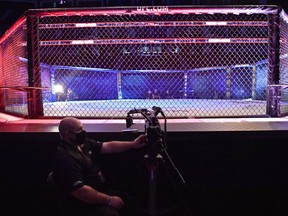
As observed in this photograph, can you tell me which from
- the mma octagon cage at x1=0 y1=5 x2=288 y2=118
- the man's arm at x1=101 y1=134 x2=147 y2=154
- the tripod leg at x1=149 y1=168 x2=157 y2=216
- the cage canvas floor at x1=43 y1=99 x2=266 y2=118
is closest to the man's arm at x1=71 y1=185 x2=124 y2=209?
the tripod leg at x1=149 y1=168 x2=157 y2=216

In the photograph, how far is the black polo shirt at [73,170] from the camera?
1905mm

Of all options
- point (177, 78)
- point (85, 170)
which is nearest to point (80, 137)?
point (85, 170)

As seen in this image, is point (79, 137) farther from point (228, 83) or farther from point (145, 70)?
point (228, 83)

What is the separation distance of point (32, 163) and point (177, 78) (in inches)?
240

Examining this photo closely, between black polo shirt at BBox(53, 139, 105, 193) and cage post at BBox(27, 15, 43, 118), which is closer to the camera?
black polo shirt at BBox(53, 139, 105, 193)

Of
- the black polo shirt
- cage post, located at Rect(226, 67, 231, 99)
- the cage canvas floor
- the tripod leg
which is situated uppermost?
cage post, located at Rect(226, 67, 231, 99)

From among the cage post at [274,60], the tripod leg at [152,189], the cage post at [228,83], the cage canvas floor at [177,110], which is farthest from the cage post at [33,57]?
the cage post at [228,83]

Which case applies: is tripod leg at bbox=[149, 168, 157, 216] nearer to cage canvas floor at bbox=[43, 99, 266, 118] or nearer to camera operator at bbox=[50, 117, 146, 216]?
camera operator at bbox=[50, 117, 146, 216]

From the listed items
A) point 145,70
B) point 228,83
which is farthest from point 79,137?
point 228,83

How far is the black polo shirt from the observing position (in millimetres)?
1905

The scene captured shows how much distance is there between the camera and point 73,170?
1906mm

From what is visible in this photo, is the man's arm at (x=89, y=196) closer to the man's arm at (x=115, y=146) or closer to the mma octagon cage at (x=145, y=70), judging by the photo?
the man's arm at (x=115, y=146)

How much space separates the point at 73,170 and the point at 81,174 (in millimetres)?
83

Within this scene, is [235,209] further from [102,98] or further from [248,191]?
[102,98]
